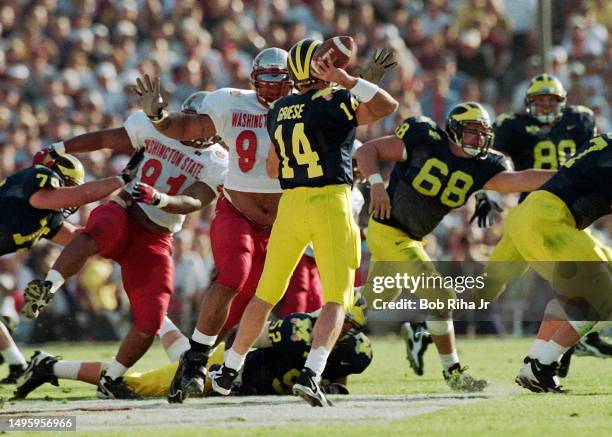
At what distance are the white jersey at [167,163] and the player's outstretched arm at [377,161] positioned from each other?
35.1 inches

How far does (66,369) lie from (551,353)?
9.59ft

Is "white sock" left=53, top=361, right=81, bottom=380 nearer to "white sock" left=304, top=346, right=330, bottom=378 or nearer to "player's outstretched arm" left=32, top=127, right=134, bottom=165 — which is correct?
"player's outstretched arm" left=32, top=127, right=134, bottom=165

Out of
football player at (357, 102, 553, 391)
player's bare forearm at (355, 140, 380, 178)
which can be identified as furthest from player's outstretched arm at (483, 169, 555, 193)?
player's bare forearm at (355, 140, 380, 178)

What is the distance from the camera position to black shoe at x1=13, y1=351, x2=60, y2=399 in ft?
26.5

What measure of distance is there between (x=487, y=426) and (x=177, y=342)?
3205 mm

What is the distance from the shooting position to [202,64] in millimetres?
15930

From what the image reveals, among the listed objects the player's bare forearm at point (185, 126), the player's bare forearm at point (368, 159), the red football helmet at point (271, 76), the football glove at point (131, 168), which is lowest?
the football glove at point (131, 168)

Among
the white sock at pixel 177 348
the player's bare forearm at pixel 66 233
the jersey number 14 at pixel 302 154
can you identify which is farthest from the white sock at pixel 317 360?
the player's bare forearm at pixel 66 233

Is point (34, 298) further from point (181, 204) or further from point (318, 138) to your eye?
point (318, 138)

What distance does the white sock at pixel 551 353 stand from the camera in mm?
7691

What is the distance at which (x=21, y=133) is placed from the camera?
14820 mm

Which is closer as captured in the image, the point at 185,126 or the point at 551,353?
the point at 551,353

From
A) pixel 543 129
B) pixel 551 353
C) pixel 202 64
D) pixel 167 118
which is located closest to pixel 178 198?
pixel 167 118

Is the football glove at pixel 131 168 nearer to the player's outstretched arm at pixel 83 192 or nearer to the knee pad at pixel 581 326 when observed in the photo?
the player's outstretched arm at pixel 83 192
